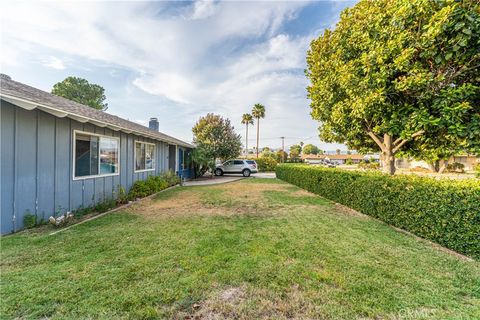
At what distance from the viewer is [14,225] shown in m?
4.17

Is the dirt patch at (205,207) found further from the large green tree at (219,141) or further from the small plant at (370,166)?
the large green tree at (219,141)

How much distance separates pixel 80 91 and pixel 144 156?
23.4m

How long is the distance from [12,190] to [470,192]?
890 centimetres

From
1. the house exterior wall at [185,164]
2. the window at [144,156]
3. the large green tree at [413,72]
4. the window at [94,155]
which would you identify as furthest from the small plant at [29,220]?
the house exterior wall at [185,164]

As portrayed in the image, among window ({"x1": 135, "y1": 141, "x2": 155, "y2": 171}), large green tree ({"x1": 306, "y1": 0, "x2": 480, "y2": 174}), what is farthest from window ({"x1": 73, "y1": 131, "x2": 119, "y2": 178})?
large green tree ({"x1": 306, "y1": 0, "x2": 480, "y2": 174})

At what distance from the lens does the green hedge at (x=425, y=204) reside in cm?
357

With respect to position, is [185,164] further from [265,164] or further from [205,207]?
[265,164]

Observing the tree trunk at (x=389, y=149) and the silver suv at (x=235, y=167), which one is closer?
the tree trunk at (x=389, y=149)

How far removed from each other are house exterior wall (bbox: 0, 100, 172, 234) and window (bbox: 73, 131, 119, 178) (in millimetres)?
202

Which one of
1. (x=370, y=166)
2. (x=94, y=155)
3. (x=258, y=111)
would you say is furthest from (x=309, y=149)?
(x=94, y=155)

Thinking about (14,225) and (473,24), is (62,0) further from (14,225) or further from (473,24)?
(473,24)

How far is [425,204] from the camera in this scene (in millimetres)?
4328

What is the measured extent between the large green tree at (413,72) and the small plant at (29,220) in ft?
28.2

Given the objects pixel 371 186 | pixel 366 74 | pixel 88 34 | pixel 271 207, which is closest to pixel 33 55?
pixel 88 34
